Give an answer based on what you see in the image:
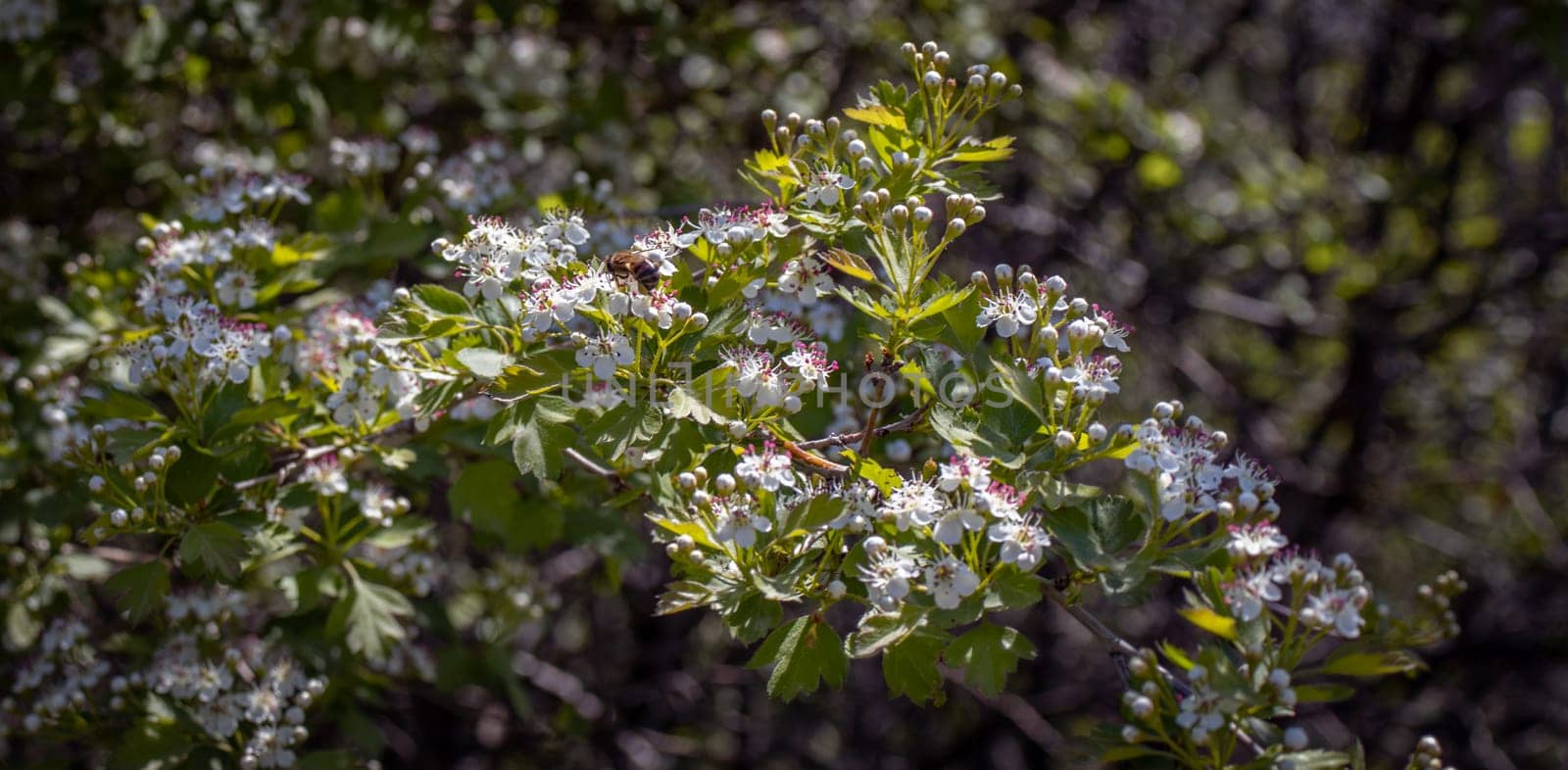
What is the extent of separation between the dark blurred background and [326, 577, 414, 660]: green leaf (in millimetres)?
1501

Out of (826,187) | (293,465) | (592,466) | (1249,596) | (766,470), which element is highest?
(826,187)

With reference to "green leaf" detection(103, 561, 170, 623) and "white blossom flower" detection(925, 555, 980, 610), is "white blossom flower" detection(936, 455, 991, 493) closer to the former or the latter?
"white blossom flower" detection(925, 555, 980, 610)

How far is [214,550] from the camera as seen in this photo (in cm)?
241

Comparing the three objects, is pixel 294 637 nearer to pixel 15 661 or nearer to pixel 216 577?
pixel 216 577

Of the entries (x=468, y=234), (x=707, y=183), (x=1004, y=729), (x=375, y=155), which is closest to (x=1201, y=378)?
(x=1004, y=729)

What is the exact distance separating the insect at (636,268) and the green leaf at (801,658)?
2.16ft

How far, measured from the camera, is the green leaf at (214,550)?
7.84ft

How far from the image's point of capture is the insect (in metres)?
2.18

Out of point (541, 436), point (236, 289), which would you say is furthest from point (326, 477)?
point (541, 436)

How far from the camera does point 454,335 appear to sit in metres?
2.38

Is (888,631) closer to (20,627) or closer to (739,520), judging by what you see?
(739,520)

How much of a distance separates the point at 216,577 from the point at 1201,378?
4.32 metres

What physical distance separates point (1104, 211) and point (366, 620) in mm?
3940

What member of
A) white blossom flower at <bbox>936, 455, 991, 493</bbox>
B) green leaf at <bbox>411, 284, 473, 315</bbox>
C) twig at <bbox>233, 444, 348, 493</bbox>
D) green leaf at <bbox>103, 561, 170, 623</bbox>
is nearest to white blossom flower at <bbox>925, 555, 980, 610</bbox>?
white blossom flower at <bbox>936, 455, 991, 493</bbox>
